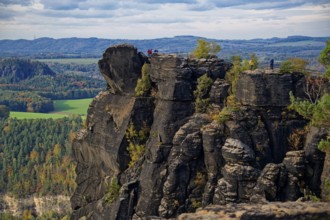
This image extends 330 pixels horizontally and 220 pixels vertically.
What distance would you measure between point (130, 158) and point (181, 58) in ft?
39.0

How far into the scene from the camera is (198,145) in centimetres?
3797

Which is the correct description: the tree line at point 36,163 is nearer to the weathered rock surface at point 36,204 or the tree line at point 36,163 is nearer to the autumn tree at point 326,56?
the weathered rock surface at point 36,204

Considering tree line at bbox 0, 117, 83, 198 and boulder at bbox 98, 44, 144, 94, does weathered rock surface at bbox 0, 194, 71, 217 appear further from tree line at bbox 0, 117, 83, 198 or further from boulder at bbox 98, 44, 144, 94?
boulder at bbox 98, 44, 144, 94

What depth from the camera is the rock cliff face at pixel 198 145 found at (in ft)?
113

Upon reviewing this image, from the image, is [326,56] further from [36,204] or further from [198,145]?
[36,204]

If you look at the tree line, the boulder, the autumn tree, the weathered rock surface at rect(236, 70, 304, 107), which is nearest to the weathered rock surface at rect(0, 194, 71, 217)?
the tree line

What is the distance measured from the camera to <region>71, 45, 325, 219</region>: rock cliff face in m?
34.5

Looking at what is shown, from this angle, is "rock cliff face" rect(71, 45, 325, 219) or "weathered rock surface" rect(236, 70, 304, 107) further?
"weathered rock surface" rect(236, 70, 304, 107)

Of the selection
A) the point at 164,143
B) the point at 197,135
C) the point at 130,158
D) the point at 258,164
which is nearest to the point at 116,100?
the point at 130,158

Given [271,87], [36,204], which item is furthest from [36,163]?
[271,87]

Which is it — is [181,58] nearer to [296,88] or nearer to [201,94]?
[201,94]

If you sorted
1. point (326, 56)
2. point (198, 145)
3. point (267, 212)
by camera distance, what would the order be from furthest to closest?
point (198, 145)
point (326, 56)
point (267, 212)

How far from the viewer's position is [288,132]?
122 ft

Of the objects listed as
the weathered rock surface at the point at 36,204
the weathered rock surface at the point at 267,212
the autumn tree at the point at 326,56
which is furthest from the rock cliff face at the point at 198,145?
the weathered rock surface at the point at 36,204
